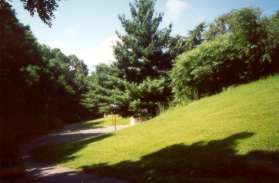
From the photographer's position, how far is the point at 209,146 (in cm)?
1061

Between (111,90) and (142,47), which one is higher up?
(142,47)

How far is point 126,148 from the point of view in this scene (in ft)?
47.8

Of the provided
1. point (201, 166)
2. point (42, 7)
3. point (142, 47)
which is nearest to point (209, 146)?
point (201, 166)

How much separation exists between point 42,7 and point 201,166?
793 cm

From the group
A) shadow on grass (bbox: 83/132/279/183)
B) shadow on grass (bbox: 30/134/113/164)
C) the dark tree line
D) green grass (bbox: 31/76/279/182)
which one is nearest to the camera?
shadow on grass (bbox: 83/132/279/183)

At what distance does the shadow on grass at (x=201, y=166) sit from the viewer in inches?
303

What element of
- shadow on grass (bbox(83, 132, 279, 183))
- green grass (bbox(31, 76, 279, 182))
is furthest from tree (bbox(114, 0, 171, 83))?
shadow on grass (bbox(83, 132, 279, 183))

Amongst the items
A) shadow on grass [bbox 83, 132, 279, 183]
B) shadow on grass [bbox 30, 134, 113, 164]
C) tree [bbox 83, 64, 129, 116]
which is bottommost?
shadow on grass [bbox 30, 134, 113, 164]

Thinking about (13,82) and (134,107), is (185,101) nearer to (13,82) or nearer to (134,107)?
(134,107)

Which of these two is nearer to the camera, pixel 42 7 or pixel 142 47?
pixel 42 7

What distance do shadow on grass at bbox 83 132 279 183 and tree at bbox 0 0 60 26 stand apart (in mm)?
6290

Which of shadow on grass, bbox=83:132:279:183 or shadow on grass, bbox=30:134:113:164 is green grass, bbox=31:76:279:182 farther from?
shadow on grass, bbox=30:134:113:164

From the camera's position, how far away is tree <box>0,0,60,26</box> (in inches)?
414

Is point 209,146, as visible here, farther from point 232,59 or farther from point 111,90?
point 111,90
